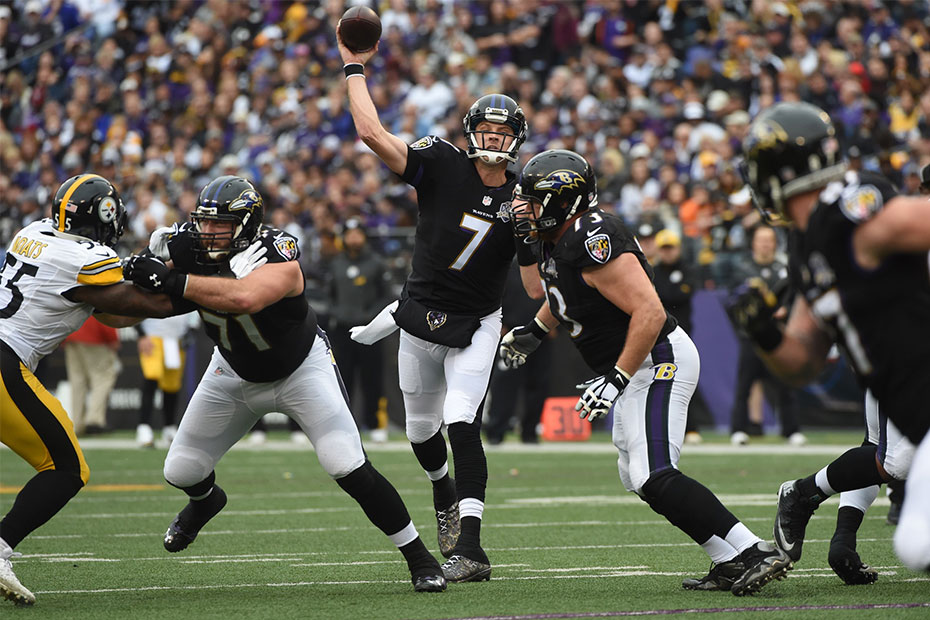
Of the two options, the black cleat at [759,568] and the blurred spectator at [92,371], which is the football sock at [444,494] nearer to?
the black cleat at [759,568]

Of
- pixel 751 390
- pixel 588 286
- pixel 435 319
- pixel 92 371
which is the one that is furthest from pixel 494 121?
pixel 92 371

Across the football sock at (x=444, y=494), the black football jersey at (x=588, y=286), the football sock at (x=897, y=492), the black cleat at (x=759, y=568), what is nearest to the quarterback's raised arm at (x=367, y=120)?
the black football jersey at (x=588, y=286)

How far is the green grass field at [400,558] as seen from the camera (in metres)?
5.07

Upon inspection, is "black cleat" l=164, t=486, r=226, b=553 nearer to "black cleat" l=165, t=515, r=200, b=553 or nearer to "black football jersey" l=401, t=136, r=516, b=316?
"black cleat" l=165, t=515, r=200, b=553

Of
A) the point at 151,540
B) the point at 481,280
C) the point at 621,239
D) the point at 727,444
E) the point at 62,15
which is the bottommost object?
the point at 62,15

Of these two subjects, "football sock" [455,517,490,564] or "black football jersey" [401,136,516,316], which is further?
"black football jersey" [401,136,516,316]

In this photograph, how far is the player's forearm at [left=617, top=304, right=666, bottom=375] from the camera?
528 centimetres

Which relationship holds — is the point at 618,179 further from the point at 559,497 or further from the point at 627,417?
the point at 627,417

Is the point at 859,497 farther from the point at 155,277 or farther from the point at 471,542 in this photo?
the point at 155,277

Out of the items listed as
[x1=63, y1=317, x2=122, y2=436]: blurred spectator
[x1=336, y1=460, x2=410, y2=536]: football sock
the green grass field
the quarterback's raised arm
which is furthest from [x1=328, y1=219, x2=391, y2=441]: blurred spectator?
[x1=336, y1=460, x2=410, y2=536]: football sock

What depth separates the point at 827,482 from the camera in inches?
226

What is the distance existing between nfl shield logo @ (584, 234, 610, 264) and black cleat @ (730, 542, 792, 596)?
123 centimetres

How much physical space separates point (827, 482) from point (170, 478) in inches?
109

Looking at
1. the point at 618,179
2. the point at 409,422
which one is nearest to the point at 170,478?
the point at 409,422
